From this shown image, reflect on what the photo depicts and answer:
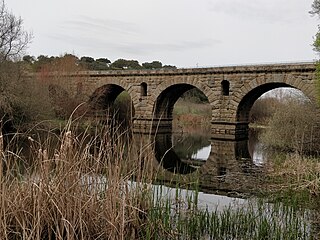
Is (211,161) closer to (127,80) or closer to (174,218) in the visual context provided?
(174,218)

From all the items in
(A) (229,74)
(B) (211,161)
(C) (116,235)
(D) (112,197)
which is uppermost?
(A) (229,74)

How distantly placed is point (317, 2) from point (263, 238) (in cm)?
1444

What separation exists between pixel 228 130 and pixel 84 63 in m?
15.2

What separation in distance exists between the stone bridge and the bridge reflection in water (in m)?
2.59

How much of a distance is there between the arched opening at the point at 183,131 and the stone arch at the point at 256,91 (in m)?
2.27

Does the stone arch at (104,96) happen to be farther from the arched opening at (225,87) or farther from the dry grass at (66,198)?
the dry grass at (66,198)

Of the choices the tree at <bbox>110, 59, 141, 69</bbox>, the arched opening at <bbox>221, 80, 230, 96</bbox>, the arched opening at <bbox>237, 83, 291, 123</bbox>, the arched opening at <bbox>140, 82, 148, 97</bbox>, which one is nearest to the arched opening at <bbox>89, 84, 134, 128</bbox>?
the arched opening at <bbox>140, 82, 148, 97</bbox>

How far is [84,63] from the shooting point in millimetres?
31281

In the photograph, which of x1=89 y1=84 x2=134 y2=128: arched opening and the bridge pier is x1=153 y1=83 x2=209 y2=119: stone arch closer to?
x1=89 y1=84 x2=134 y2=128: arched opening

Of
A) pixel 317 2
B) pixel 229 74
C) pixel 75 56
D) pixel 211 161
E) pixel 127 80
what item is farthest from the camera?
pixel 75 56

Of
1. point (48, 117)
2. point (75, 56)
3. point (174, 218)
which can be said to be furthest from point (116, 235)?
point (75, 56)

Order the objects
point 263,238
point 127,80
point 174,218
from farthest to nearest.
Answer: point 127,80, point 174,218, point 263,238

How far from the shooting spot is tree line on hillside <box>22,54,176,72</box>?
26.7 meters

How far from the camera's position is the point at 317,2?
1633 cm
